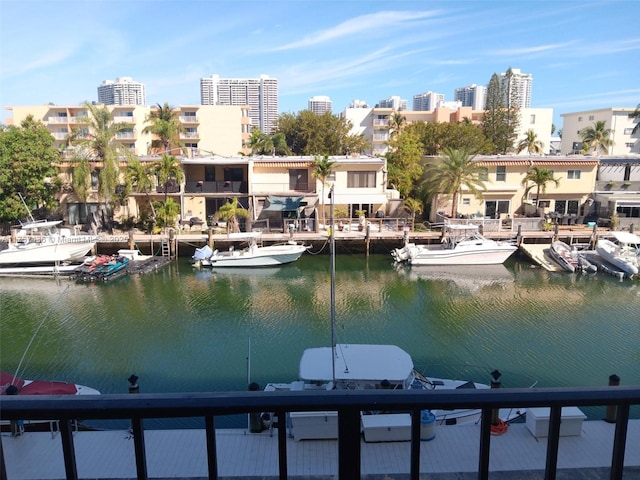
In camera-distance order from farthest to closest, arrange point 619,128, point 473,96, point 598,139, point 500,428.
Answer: point 473,96 → point 619,128 → point 598,139 → point 500,428

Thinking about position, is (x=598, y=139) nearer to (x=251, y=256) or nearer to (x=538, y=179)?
(x=538, y=179)

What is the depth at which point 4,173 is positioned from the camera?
1300 inches

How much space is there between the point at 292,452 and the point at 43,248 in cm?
2608

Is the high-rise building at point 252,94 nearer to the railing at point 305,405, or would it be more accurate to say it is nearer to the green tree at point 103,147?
the green tree at point 103,147

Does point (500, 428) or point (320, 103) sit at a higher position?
point (320, 103)

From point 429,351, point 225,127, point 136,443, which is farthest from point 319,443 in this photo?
point 225,127

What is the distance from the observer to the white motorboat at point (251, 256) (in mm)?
30656

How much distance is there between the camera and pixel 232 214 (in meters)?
33.9

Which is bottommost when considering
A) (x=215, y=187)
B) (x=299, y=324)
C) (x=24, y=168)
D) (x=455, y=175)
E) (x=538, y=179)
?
(x=299, y=324)

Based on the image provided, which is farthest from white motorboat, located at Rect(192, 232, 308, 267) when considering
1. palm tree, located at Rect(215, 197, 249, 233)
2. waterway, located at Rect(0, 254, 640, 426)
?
palm tree, located at Rect(215, 197, 249, 233)

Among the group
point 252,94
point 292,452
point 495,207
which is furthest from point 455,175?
point 252,94

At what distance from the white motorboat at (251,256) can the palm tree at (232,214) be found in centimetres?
334

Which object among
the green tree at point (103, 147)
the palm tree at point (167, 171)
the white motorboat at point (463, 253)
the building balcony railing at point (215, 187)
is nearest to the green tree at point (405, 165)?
the white motorboat at point (463, 253)

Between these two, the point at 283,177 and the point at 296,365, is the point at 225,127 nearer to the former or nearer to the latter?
the point at 283,177
